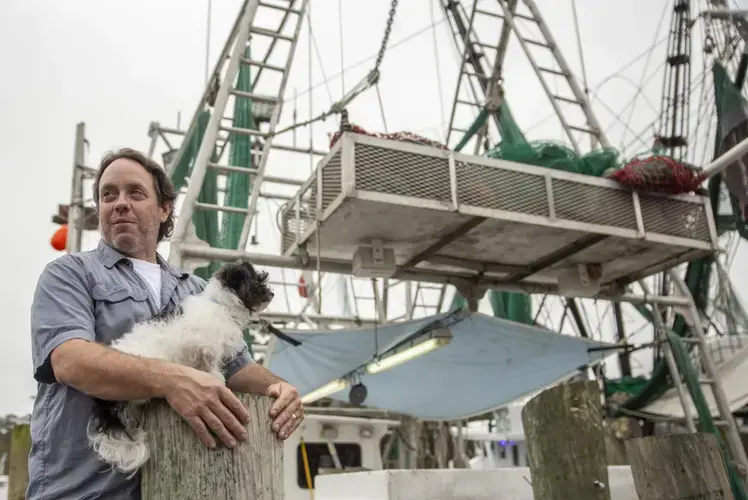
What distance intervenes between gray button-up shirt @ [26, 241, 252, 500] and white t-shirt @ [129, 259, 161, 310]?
70 mm

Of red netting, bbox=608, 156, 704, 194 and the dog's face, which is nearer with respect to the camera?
the dog's face

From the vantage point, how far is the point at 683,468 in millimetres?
3875

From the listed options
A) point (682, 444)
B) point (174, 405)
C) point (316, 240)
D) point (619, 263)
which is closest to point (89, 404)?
point (174, 405)

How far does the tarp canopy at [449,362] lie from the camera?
822 cm

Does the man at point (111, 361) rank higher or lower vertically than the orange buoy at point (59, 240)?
lower

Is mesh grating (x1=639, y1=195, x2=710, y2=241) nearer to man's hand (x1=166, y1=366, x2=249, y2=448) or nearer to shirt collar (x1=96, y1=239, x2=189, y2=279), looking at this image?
shirt collar (x1=96, y1=239, x2=189, y2=279)

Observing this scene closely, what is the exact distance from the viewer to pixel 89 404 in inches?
74.2

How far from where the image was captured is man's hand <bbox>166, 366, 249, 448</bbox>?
66.3 inches

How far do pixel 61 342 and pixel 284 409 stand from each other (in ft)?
2.22

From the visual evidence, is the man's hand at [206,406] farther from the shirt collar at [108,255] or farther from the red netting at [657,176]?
the red netting at [657,176]

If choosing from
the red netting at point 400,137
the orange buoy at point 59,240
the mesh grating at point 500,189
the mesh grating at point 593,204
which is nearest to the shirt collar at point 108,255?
the red netting at point 400,137

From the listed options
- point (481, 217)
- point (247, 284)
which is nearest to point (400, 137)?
point (481, 217)

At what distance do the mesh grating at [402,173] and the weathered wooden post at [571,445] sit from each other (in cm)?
268

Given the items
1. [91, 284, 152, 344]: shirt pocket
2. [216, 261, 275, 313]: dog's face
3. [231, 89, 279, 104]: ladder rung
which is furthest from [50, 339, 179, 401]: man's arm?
[231, 89, 279, 104]: ladder rung
